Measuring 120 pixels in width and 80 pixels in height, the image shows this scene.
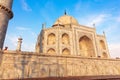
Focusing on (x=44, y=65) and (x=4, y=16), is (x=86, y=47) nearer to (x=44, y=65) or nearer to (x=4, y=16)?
(x=44, y=65)

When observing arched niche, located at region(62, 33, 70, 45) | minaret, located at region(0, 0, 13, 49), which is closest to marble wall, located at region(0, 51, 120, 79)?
minaret, located at region(0, 0, 13, 49)

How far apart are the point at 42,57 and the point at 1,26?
4.26 meters

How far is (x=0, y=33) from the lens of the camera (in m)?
8.93

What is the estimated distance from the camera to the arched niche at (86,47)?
24.7m

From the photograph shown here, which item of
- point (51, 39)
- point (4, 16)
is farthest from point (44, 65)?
point (51, 39)

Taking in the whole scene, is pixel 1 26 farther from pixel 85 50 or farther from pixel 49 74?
pixel 85 50

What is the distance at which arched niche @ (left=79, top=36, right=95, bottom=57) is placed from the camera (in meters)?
24.7

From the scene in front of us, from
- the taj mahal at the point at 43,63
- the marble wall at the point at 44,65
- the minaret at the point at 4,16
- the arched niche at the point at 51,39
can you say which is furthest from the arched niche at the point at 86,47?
the minaret at the point at 4,16

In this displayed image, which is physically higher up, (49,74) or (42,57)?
(42,57)

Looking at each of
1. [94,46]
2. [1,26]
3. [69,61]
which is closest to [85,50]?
[94,46]

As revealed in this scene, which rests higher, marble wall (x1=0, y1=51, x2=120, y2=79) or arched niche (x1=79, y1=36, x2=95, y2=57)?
arched niche (x1=79, y1=36, x2=95, y2=57)

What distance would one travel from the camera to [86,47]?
2581 centimetres

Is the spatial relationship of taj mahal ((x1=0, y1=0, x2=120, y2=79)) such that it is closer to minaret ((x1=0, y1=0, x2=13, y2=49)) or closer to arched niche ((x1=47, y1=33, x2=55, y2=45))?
minaret ((x1=0, y1=0, x2=13, y2=49))

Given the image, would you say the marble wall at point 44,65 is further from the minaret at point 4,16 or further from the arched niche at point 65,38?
the arched niche at point 65,38
